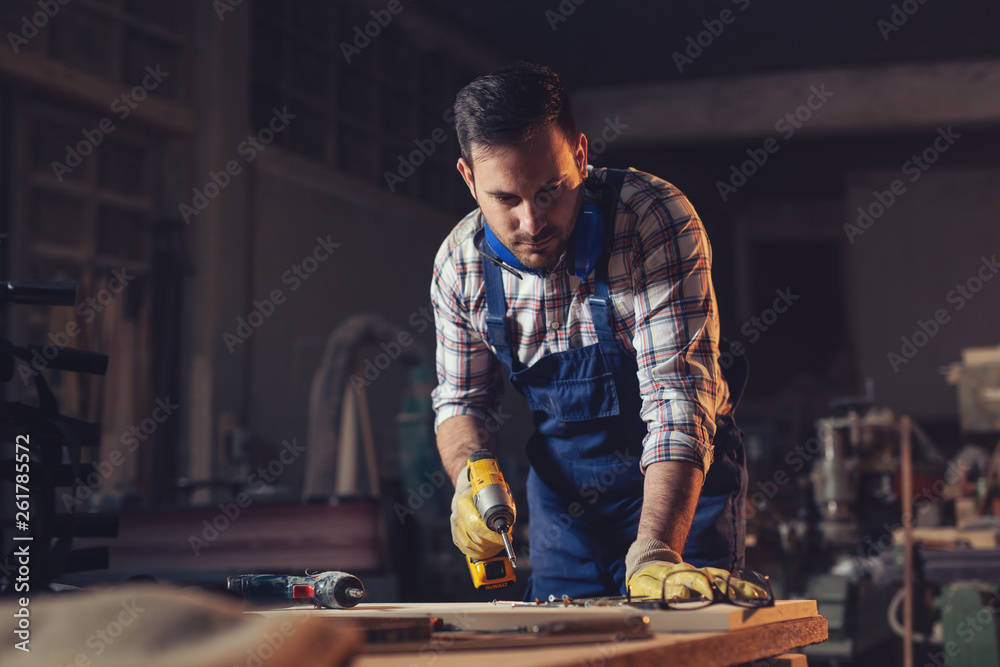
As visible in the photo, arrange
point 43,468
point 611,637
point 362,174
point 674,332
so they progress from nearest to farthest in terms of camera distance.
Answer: point 611,637, point 43,468, point 674,332, point 362,174

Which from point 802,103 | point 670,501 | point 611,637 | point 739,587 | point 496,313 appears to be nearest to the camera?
point 611,637

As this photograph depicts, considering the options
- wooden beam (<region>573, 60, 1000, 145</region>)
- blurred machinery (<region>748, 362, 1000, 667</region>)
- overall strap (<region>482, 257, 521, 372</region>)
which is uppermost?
wooden beam (<region>573, 60, 1000, 145</region>)

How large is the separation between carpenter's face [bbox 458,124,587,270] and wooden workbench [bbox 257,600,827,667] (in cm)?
63

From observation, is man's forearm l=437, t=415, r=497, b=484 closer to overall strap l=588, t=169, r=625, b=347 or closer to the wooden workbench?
overall strap l=588, t=169, r=625, b=347

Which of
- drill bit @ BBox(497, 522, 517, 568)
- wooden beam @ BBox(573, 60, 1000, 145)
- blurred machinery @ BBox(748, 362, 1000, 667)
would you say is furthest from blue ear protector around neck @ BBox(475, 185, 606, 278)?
wooden beam @ BBox(573, 60, 1000, 145)

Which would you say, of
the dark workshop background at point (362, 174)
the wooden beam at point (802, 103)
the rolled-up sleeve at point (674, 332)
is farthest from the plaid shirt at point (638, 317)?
the wooden beam at point (802, 103)

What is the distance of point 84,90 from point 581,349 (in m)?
3.97

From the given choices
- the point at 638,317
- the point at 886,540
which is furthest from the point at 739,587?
the point at 886,540

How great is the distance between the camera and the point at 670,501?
4.90 feet

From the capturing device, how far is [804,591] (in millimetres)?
3824

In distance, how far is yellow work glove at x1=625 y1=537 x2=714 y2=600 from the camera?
3.86ft

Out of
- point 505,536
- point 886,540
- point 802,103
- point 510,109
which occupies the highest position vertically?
point 802,103

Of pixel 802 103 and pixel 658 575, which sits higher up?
pixel 802 103

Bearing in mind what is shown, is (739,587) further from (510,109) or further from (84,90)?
(84,90)
